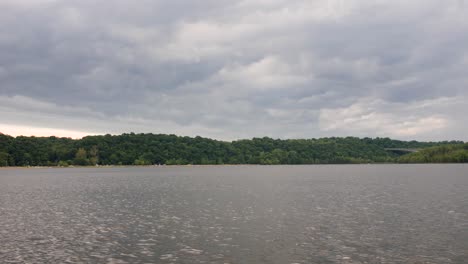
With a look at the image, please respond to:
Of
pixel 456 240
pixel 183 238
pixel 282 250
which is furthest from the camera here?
pixel 183 238

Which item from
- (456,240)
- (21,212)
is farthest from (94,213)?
(456,240)

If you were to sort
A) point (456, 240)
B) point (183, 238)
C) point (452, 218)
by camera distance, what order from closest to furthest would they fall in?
point (456, 240)
point (183, 238)
point (452, 218)

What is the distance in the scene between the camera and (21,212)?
2282 inches

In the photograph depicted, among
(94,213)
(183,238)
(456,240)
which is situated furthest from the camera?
(94,213)

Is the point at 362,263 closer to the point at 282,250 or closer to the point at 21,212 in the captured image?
the point at 282,250

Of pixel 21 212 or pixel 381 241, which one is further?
pixel 21 212

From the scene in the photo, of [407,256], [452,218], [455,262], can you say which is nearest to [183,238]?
[407,256]

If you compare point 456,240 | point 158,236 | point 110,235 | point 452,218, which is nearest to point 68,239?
point 110,235

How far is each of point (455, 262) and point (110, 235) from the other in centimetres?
2926

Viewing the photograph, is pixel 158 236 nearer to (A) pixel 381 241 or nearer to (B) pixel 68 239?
(B) pixel 68 239

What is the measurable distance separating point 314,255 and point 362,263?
372 cm

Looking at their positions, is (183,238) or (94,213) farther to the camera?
(94,213)

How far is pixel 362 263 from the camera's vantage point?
28703 millimetres

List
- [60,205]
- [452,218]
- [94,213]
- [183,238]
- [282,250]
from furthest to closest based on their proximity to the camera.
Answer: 1. [60,205]
2. [94,213]
3. [452,218]
4. [183,238]
5. [282,250]
